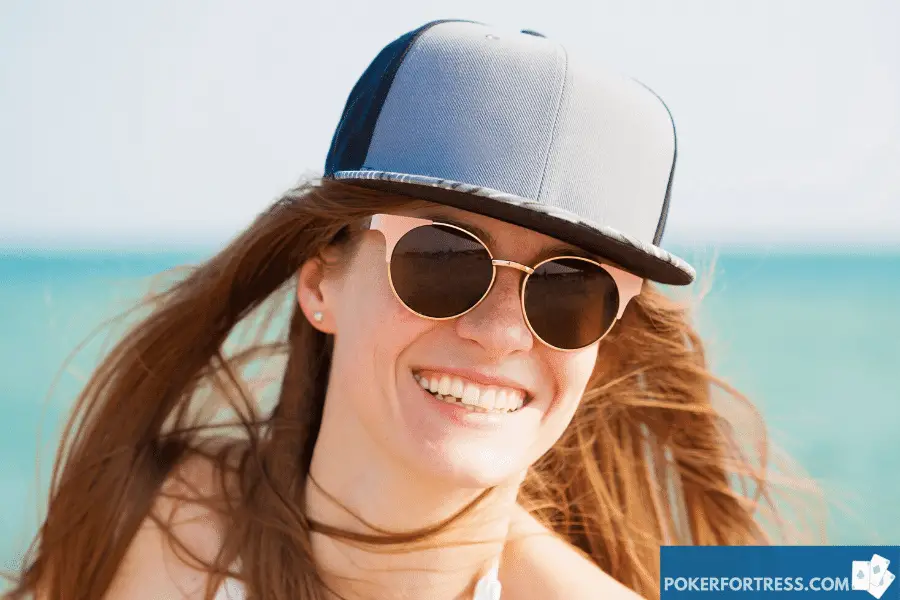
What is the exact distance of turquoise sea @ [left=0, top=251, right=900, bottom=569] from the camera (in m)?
3.61

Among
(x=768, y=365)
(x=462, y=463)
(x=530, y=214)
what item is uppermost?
(x=530, y=214)

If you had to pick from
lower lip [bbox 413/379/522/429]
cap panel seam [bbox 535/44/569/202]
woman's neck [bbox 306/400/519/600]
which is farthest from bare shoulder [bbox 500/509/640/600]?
cap panel seam [bbox 535/44/569/202]

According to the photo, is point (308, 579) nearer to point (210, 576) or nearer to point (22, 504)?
point (210, 576)

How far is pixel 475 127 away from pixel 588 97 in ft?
0.93

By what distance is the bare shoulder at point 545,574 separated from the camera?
274 centimetres

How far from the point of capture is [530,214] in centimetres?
201

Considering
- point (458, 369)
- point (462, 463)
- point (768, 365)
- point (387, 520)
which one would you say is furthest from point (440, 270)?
point (768, 365)

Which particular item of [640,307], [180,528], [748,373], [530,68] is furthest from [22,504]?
[748,373]

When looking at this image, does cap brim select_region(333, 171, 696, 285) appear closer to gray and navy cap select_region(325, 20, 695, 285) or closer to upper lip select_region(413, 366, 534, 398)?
gray and navy cap select_region(325, 20, 695, 285)

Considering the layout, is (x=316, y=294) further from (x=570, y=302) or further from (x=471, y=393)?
(x=570, y=302)

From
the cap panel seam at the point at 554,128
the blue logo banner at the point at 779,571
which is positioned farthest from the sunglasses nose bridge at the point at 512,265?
the blue logo banner at the point at 779,571

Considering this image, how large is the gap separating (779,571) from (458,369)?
1.62m

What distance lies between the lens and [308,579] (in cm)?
248

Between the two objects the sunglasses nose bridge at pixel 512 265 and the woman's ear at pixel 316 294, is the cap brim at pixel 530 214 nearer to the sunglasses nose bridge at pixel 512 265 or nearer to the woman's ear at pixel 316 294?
the sunglasses nose bridge at pixel 512 265
